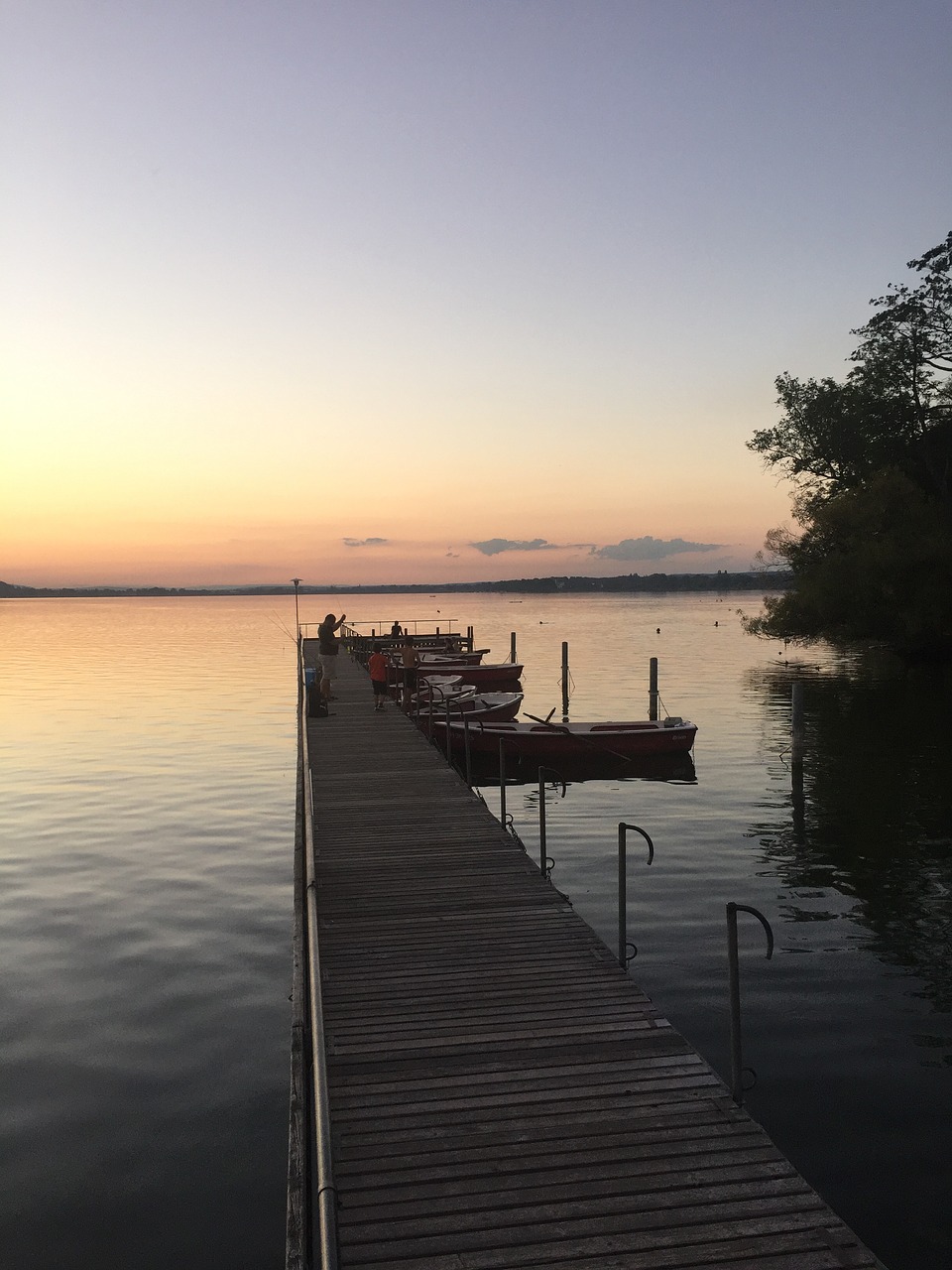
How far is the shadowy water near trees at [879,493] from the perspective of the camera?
1725 inches

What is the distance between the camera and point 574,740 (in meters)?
26.4

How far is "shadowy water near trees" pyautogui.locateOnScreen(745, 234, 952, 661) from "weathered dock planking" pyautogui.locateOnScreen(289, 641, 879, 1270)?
1474 inches

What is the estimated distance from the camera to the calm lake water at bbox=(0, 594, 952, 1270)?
805 centimetres

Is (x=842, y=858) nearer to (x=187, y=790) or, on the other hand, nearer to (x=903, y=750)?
(x=903, y=750)

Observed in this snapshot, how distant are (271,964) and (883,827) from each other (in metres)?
13.4

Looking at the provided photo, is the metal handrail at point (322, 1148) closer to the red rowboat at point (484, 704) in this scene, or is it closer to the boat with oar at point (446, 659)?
the red rowboat at point (484, 704)

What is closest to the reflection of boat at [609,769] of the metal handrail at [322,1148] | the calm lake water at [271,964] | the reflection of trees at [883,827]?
the calm lake water at [271,964]

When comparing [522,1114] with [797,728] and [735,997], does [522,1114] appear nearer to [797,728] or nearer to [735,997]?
[735,997]

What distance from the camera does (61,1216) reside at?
25.7 feet

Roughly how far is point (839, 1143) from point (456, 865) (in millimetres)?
5861

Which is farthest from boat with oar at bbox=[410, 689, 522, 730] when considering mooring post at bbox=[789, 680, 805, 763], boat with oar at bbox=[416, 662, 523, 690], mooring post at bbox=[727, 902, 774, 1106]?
mooring post at bbox=[727, 902, 774, 1106]

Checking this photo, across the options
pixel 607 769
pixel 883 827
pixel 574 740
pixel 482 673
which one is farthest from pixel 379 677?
pixel 482 673

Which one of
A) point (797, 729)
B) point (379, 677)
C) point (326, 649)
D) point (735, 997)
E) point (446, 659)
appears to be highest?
point (326, 649)

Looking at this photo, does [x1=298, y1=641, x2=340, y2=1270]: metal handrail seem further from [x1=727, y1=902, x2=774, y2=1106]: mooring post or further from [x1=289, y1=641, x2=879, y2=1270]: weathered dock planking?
[x1=727, y1=902, x2=774, y2=1106]: mooring post
